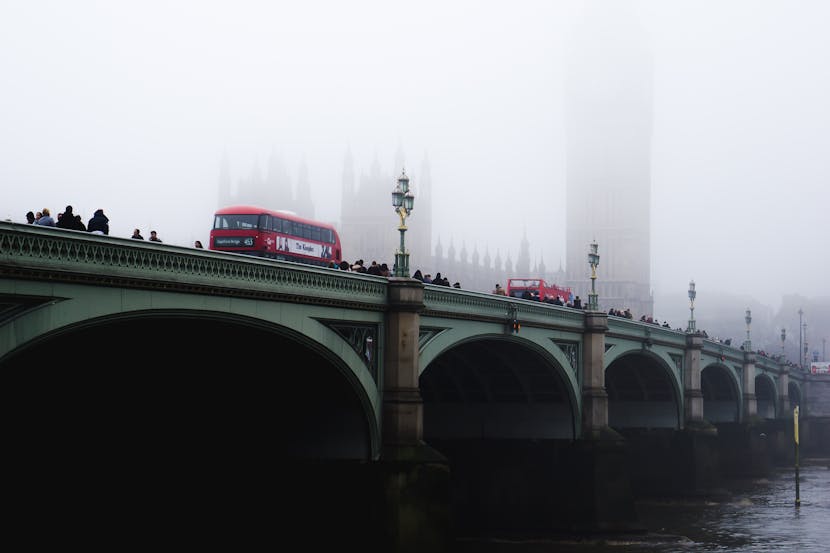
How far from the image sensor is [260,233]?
44.0 meters

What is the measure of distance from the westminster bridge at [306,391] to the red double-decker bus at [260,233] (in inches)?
301

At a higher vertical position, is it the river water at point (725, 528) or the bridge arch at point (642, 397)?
the bridge arch at point (642, 397)

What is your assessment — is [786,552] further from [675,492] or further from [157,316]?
[157,316]

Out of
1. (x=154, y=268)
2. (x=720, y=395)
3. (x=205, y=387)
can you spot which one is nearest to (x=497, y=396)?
(x=205, y=387)

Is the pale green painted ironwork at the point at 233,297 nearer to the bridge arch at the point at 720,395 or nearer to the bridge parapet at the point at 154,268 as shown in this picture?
the bridge parapet at the point at 154,268

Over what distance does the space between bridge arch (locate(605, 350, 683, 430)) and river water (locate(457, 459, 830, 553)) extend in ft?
15.3

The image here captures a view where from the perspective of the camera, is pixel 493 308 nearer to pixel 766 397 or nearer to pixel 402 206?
pixel 402 206

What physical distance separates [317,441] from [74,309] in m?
12.9

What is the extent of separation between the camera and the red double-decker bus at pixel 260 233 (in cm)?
4403

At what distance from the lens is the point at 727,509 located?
192ft

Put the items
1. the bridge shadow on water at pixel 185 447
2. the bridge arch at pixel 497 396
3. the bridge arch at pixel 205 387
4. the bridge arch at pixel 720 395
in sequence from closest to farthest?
the bridge arch at pixel 205 387 → the bridge shadow on water at pixel 185 447 → the bridge arch at pixel 497 396 → the bridge arch at pixel 720 395

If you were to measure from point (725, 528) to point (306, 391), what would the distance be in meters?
26.9

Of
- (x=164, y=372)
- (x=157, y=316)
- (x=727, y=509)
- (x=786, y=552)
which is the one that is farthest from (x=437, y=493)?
(x=727, y=509)

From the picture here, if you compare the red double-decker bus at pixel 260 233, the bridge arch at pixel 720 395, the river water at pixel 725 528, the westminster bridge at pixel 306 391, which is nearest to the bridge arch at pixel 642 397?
the river water at pixel 725 528
